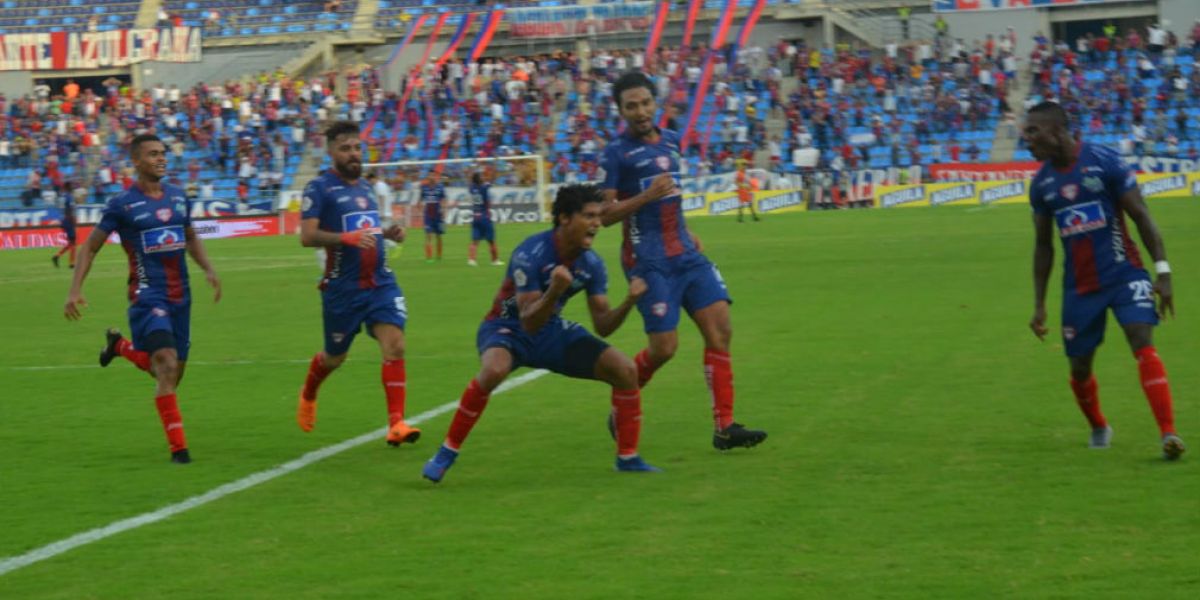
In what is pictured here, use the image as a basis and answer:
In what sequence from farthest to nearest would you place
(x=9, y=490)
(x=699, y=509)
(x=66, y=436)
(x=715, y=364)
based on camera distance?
1. (x=66, y=436)
2. (x=715, y=364)
3. (x=9, y=490)
4. (x=699, y=509)

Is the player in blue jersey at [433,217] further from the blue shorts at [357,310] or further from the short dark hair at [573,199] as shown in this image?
the short dark hair at [573,199]

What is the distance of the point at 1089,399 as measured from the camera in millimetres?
10070

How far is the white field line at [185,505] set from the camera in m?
8.04

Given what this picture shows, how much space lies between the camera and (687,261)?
1080 centimetres

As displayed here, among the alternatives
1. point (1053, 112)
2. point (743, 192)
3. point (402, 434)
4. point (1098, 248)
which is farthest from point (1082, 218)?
point (743, 192)

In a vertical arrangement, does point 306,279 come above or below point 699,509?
below

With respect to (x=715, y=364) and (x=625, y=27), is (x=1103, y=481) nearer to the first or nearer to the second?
(x=715, y=364)

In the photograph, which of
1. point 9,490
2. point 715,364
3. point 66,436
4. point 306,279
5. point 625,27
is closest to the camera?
point 9,490

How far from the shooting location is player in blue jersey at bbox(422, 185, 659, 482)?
9.26m

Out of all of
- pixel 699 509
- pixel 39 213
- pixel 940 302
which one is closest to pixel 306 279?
pixel 940 302

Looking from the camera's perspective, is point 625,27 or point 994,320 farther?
point 625,27

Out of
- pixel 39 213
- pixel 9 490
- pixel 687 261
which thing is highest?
pixel 687 261

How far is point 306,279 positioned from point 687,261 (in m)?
20.7

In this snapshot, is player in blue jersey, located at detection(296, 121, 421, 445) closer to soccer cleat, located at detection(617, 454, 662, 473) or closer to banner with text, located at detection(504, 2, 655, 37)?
soccer cleat, located at detection(617, 454, 662, 473)
